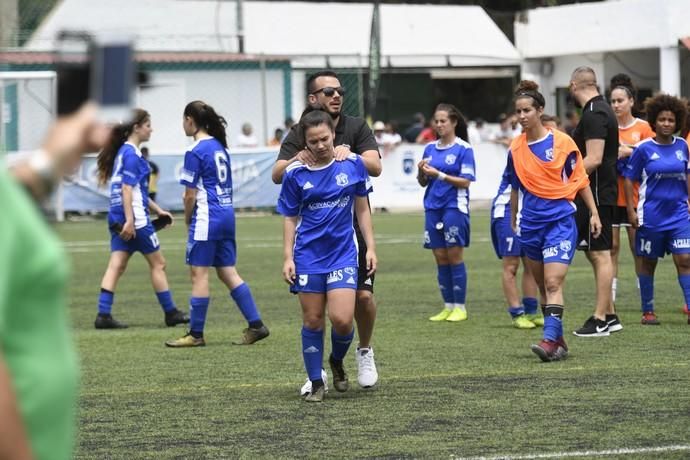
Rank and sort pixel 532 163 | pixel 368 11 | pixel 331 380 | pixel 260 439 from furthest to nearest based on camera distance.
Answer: pixel 368 11, pixel 532 163, pixel 331 380, pixel 260 439

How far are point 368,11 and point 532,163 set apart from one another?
2887 cm

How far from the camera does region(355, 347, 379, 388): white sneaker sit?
8.91m

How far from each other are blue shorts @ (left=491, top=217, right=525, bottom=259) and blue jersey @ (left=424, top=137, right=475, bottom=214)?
1.31ft

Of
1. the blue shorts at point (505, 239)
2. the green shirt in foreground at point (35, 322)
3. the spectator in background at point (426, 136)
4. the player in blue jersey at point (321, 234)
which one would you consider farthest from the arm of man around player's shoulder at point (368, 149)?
the spectator in background at point (426, 136)

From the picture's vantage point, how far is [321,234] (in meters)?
8.48

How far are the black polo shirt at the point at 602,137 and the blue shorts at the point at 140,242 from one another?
421 cm

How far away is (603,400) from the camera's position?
8312 millimetres

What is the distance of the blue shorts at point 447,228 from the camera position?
13320 mm

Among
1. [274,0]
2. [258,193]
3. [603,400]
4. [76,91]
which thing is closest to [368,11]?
[274,0]

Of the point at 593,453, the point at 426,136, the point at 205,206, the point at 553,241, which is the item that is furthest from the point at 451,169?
the point at 426,136

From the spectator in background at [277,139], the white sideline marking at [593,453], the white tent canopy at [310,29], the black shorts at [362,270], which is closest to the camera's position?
the white sideline marking at [593,453]

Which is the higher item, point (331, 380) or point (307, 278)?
point (307, 278)

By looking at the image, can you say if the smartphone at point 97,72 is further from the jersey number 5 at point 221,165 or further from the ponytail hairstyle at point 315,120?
the jersey number 5 at point 221,165

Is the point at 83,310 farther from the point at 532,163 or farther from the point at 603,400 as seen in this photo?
the point at 603,400
